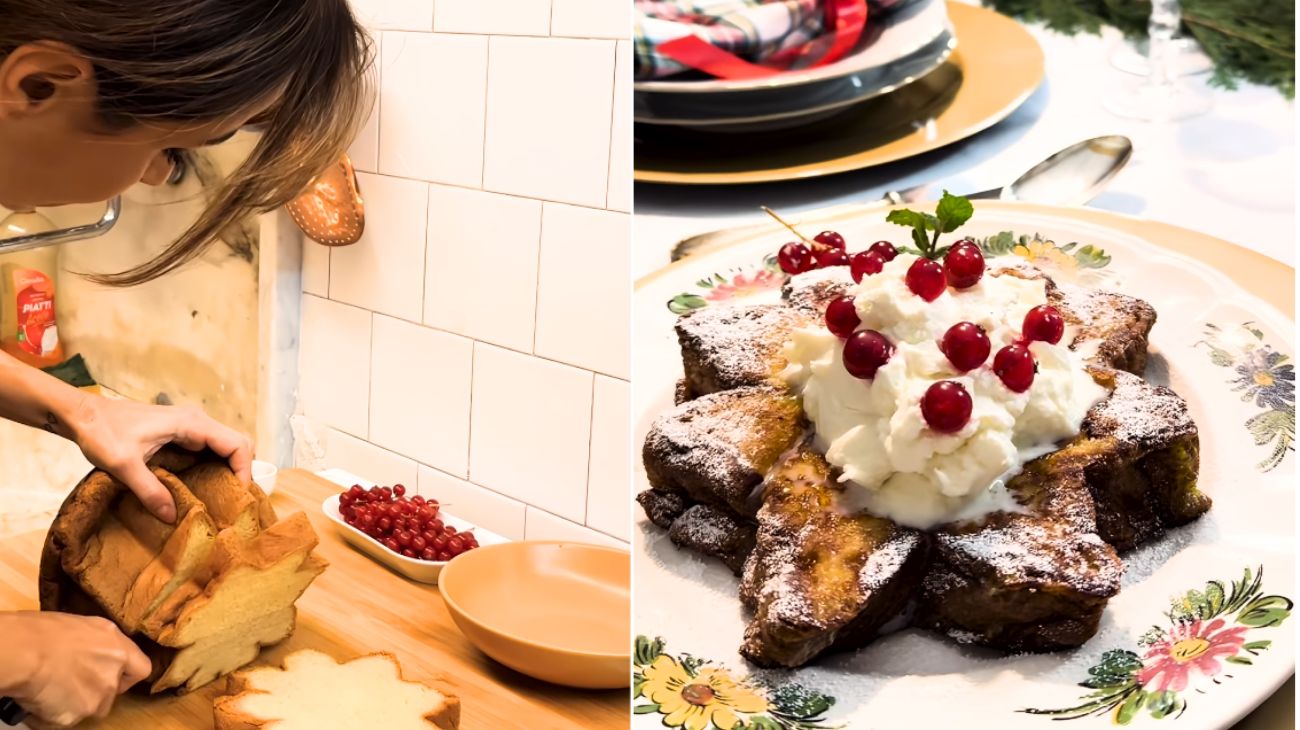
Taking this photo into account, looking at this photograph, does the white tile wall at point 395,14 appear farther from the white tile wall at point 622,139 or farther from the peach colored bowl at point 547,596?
the peach colored bowl at point 547,596

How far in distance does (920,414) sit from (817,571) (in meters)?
0.12

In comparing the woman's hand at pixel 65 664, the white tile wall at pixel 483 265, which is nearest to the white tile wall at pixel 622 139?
the white tile wall at pixel 483 265

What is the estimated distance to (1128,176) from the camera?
1199mm

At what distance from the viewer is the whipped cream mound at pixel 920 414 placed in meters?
0.71

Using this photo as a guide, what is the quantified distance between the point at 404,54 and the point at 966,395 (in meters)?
0.80

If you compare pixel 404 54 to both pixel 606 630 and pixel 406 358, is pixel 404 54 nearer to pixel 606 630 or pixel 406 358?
pixel 406 358

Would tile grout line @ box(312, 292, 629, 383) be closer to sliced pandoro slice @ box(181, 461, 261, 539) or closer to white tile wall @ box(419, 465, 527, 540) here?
white tile wall @ box(419, 465, 527, 540)

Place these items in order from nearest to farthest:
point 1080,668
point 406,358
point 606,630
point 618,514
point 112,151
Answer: point 1080,668
point 112,151
point 606,630
point 618,514
point 406,358

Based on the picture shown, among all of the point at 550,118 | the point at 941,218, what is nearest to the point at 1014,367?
the point at 941,218

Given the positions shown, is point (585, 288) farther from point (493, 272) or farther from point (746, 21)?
point (746, 21)

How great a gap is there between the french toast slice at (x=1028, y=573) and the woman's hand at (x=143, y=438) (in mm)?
551

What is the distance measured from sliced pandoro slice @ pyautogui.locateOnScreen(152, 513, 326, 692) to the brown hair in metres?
0.25

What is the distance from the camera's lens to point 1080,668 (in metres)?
0.65

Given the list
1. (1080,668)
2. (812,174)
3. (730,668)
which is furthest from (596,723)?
(812,174)
